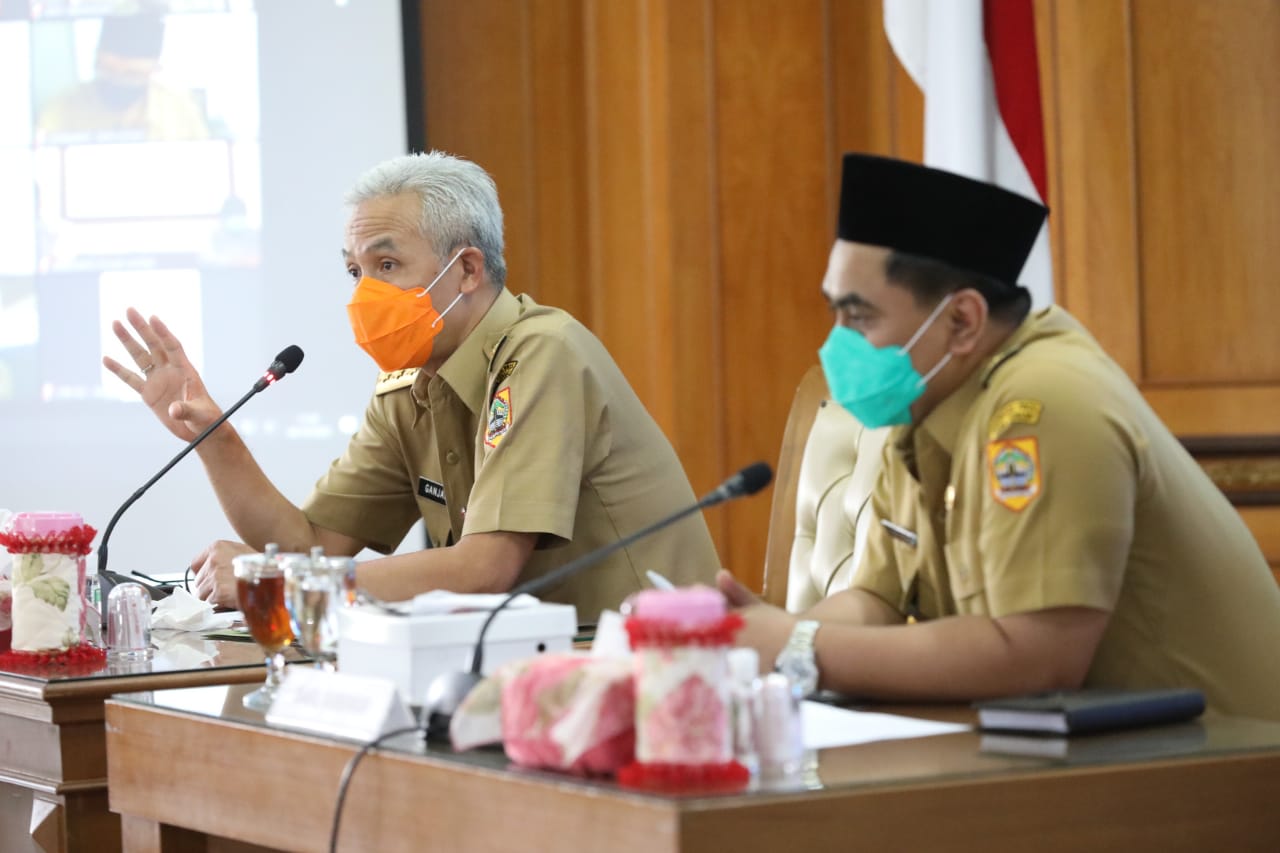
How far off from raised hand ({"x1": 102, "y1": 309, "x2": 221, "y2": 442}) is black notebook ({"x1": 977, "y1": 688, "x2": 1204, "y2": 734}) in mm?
1798

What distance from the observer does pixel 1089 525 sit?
1.57 m

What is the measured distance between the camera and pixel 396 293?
2.72m

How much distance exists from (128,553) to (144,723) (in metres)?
2.80

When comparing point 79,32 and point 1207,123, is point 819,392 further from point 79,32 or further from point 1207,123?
point 79,32

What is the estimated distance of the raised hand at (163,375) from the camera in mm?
2846

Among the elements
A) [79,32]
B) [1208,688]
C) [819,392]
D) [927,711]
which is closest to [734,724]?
[927,711]

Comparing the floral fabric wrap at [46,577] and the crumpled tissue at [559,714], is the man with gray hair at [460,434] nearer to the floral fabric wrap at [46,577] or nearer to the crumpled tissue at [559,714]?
the floral fabric wrap at [46,577]

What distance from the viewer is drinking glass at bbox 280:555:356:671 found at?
157cm

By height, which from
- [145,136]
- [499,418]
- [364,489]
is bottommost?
[364,489]

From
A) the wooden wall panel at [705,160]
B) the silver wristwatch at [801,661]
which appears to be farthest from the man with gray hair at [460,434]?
the wooden wall panel at [705,160]

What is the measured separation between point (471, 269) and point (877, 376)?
1.15m

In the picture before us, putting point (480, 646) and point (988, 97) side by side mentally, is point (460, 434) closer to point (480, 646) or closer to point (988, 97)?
point (480, 646)

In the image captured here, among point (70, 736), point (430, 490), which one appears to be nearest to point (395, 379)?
point (430, 490)

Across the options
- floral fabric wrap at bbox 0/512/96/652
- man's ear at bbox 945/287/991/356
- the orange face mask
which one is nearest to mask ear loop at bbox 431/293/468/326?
the orange face mask
